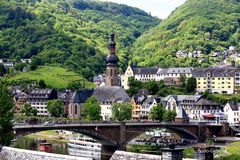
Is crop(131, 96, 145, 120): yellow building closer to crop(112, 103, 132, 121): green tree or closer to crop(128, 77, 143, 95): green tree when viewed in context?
crop(128, 77, 143, 95): green tree

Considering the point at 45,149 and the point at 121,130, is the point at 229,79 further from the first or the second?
the point at 45,149

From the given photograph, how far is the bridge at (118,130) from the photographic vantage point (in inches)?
3821

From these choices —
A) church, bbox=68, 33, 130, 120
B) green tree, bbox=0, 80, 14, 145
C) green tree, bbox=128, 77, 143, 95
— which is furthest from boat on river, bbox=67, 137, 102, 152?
green tree, bbox=128, 77, 143, 95

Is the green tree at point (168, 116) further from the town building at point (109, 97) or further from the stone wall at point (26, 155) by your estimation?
the stone wall at point (26, 155)

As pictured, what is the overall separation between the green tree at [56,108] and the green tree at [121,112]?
24508mm

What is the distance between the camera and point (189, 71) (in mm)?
193500

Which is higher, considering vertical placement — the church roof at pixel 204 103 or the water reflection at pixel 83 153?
the church roof at pixel 204 103

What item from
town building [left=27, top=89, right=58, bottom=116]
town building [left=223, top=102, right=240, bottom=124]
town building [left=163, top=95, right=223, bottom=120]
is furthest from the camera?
town building [left=27, top=89, right=58, bottom=116]

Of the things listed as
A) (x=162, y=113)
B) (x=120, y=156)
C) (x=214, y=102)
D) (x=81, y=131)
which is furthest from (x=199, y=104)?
(x=120, y=156)

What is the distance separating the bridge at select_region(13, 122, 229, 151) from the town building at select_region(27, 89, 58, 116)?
213ft

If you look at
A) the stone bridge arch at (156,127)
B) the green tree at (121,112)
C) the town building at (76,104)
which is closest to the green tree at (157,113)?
the green tree at (121,112)

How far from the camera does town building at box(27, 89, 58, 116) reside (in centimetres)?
18438

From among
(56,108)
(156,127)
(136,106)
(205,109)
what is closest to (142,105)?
(136,106)

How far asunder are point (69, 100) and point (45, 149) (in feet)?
242
